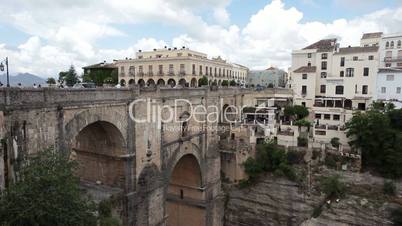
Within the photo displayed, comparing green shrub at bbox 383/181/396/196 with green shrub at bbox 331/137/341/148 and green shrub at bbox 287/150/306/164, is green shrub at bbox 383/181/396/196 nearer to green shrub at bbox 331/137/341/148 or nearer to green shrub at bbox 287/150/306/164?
green shrub at bbox 331/137/341/148

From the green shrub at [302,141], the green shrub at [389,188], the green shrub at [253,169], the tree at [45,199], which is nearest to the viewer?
the tree at [45,199]

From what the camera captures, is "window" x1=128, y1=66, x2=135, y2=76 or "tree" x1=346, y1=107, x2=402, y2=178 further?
"window" x1=128, y1=66, x2=135, y2=76

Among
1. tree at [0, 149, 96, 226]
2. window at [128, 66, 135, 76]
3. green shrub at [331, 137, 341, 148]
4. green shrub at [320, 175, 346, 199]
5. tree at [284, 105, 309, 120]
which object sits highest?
window at [128, 66, 135, 76]

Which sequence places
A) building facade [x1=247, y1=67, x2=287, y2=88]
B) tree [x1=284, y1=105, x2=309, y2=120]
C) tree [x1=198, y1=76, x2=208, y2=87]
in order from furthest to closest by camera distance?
1. building facade [x1=247, y1=67, x2=287, y2=88]
2. tree [x1=198, y1=76, x2=208, y2=87]
3. tree [x1=284, y1=105, x2=309, y2=120]

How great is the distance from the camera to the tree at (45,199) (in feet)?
25.3

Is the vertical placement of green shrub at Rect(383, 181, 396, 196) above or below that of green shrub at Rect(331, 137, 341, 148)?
below

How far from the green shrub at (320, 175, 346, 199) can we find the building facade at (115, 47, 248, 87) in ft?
68.5

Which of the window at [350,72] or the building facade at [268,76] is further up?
the building facade at [268,76]

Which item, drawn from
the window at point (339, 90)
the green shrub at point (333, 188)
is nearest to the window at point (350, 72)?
the window at point (339, 90)

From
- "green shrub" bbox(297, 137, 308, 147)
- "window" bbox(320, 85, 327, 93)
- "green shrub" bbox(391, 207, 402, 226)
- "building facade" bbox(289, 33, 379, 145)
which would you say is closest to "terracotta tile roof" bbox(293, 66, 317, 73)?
"building facade" bbox(289, 33, 379, 145)

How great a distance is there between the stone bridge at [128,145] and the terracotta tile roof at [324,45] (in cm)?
1478

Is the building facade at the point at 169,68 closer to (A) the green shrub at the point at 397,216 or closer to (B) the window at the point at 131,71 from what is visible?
(B) the window at the point at 131,71

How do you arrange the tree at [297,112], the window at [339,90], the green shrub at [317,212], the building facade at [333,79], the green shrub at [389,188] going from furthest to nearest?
1. the window at [339,90]
2. the building facade at [333,79]
3. the tree at [297,112]
4. the green shrub at [317,212]
5. the green shrub at [389,188]

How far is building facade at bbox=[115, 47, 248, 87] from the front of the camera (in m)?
41.1
